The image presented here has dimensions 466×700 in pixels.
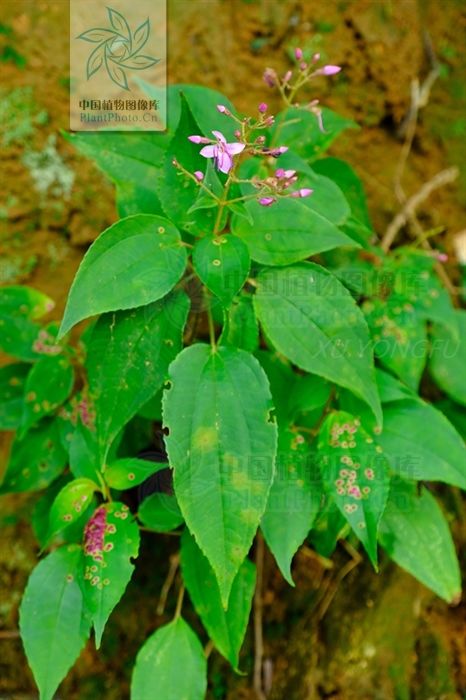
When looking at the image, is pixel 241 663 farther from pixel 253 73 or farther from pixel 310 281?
pixel 253 73

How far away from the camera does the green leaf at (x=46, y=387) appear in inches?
67.1

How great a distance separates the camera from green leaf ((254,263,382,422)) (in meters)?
1.41

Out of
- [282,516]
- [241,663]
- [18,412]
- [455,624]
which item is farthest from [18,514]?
[455,624]

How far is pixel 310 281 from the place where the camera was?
1467 mm

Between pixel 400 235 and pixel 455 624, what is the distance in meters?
1.25

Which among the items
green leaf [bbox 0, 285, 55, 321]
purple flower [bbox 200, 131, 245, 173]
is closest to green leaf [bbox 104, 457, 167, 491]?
green leaf [bbox 0, 285, 55, 321]

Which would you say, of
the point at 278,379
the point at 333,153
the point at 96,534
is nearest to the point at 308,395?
the point at 278,379

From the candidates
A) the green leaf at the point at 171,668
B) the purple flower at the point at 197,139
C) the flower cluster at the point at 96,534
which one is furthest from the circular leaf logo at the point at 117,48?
the green leaf at the point at 171,668

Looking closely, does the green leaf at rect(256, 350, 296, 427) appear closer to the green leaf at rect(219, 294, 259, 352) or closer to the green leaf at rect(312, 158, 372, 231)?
the green leaf at rect(219, 294, 259, 352)

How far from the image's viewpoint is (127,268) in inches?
53.8

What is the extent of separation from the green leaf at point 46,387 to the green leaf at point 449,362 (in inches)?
38.6

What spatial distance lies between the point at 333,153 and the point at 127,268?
1.23 metres

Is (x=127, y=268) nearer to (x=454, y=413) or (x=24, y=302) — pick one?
(x=24, y=302)

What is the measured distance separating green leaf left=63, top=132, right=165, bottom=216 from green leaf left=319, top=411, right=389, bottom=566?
0.64 meters
